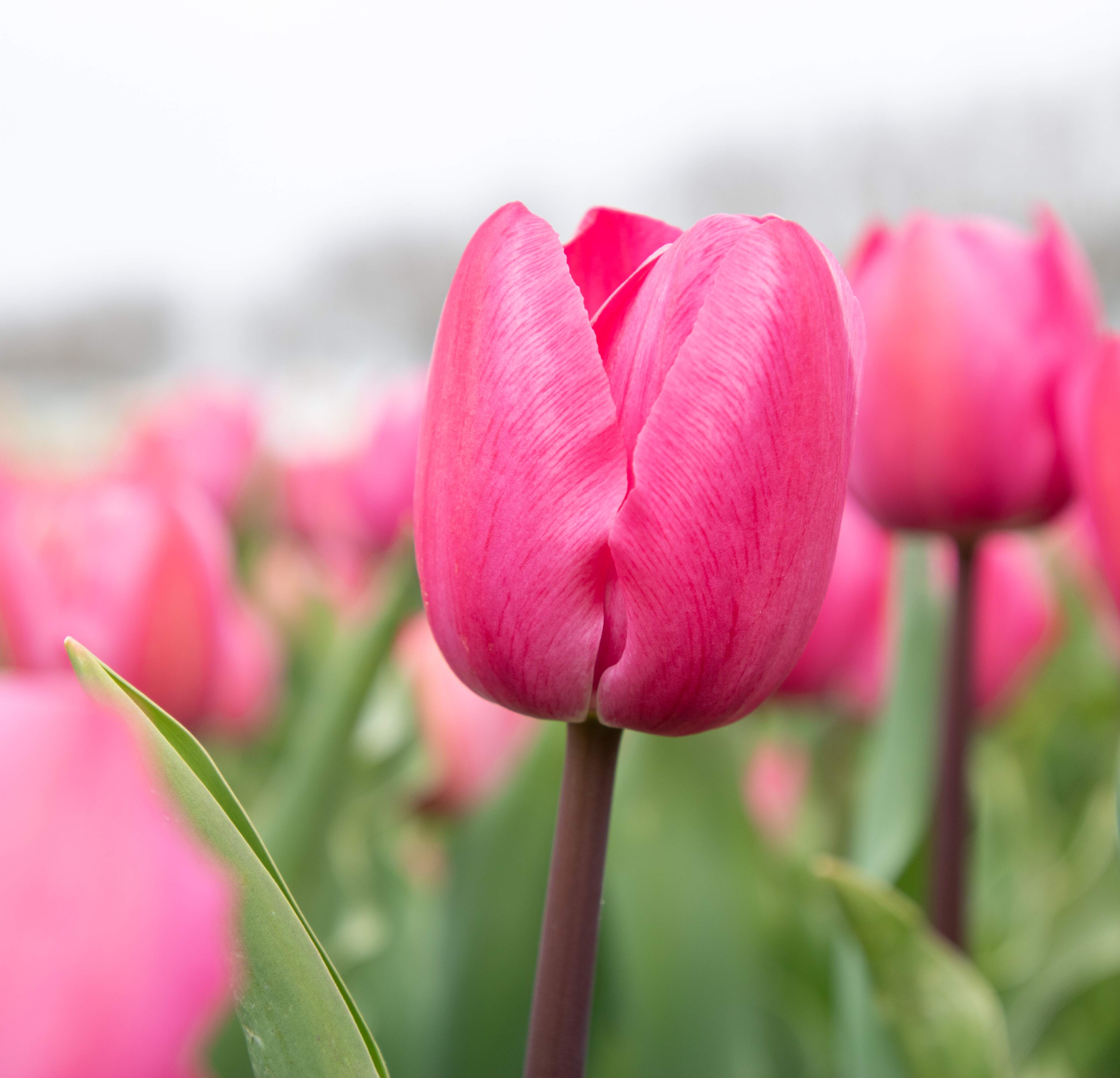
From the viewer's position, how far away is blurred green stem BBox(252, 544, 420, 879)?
48 cm

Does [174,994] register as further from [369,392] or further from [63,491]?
[369,392]

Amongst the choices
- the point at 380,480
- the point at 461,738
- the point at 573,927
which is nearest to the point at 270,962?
the point at 573,927

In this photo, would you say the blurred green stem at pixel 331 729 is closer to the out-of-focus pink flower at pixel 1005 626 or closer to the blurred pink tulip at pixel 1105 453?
the blurred pink tulip at pixel 1105 453

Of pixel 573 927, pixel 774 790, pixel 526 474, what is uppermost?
pixel 526 474

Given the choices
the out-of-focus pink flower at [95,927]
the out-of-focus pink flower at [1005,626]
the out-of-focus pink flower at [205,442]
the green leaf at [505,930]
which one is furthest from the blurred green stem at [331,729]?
the out-of-focus pink flower at [205,442]

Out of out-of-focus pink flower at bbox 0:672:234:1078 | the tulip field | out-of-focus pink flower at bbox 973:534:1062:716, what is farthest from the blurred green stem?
out-of-focus pink flower at bbox 973:534:1062:716

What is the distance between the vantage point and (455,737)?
2.58ft

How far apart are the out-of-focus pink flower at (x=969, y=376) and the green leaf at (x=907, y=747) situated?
2.9 inches

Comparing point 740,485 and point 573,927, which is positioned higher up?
point 740,485

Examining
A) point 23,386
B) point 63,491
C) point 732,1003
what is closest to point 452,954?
point 732,1003

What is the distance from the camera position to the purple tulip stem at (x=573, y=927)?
0.28 metres

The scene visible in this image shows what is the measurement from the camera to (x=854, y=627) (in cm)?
86

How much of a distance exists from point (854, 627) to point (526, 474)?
0.62 meters

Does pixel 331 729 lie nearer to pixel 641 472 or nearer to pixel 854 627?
pixel 641 472
